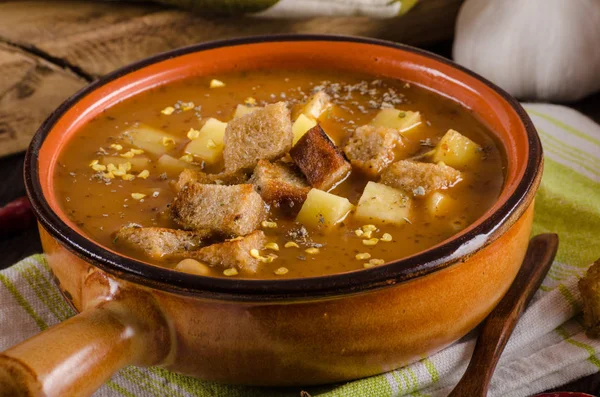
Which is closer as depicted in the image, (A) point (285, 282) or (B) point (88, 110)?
(A) point (285, 282)

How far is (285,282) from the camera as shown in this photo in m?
1.81

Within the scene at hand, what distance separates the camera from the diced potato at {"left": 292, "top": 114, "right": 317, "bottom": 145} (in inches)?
107

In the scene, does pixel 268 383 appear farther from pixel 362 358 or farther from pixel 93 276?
pixel 93 276

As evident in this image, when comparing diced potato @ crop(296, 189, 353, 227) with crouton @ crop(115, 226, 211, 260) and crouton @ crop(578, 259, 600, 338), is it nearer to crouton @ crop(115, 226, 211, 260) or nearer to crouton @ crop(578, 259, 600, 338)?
crouton @ crop(115, 226, 211, 260)

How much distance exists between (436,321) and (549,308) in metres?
0.54

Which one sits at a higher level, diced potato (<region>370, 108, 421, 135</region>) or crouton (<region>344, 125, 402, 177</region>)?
crouton (<region>344, 125, 402, 177</region>)

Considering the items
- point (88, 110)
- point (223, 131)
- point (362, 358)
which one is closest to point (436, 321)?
point (362, 358)

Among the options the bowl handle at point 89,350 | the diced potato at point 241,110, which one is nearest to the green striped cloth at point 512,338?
the bowl handle at point 89,350

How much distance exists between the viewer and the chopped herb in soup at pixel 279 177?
7.14 feet

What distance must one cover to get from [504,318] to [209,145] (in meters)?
1.12

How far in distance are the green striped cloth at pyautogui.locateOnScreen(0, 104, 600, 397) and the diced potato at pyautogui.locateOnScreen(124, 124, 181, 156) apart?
51 centimetres

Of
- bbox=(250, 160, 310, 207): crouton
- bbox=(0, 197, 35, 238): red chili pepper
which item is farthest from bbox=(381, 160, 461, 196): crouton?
bbox=(0, 197, 35, 238): red chili pepper

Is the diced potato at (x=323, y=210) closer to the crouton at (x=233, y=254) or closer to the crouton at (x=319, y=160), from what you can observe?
the crouton at (x=319, y=160)

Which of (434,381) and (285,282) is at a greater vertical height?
(285,282)
